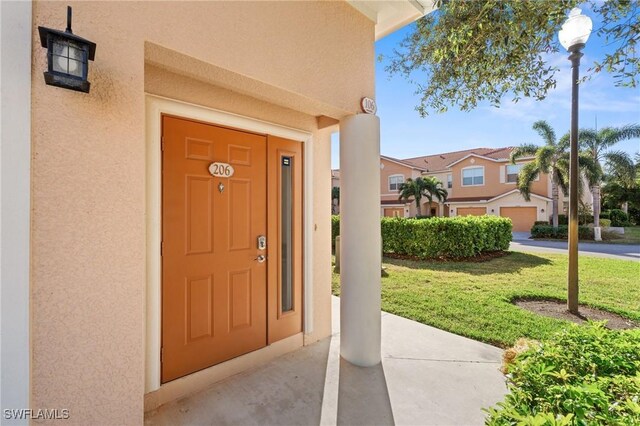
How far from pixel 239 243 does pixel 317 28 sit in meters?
2.62

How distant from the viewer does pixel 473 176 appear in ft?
102

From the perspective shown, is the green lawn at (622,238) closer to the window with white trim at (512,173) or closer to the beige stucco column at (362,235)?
the window with white trim at (512,173)

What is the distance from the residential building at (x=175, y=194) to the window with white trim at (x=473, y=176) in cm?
3007

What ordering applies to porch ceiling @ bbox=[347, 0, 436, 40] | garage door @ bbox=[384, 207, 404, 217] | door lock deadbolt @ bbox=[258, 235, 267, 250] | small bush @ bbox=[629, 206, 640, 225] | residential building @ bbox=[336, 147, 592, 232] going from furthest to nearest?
garage door @ bbox=[384, 207, 404, 217] < small bush @ bbox=[629, 206, 640, 225] < residential building @ bbox=[336, 147, 592, 232] < door lock deadbolt @ bbox=[258, 235, 267, 250] < porch ceiling @ bbox=[347, 0, 436, 40]

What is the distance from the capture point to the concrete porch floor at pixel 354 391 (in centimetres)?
290

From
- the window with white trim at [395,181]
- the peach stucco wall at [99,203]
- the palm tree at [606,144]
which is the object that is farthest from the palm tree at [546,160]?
the peach stucco wall at [99,203]

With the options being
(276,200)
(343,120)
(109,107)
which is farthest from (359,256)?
(109,107)

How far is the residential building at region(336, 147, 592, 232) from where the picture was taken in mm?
27312

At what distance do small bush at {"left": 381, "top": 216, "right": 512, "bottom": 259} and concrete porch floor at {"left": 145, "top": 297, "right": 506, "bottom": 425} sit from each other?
8.37m

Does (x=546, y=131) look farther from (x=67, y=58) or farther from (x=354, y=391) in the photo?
(x=67, y=58)

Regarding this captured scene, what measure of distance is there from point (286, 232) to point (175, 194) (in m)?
1.60

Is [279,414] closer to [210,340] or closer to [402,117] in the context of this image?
[210,340]

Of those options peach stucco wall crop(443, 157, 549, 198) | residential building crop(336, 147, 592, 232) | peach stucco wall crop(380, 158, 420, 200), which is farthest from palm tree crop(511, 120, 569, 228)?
peach stucco wall crop(380, 158, 420, 200)

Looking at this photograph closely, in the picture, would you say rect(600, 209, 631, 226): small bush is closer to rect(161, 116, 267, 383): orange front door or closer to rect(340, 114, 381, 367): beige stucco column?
rect(340, 114, 381, 367): beige stucco column
